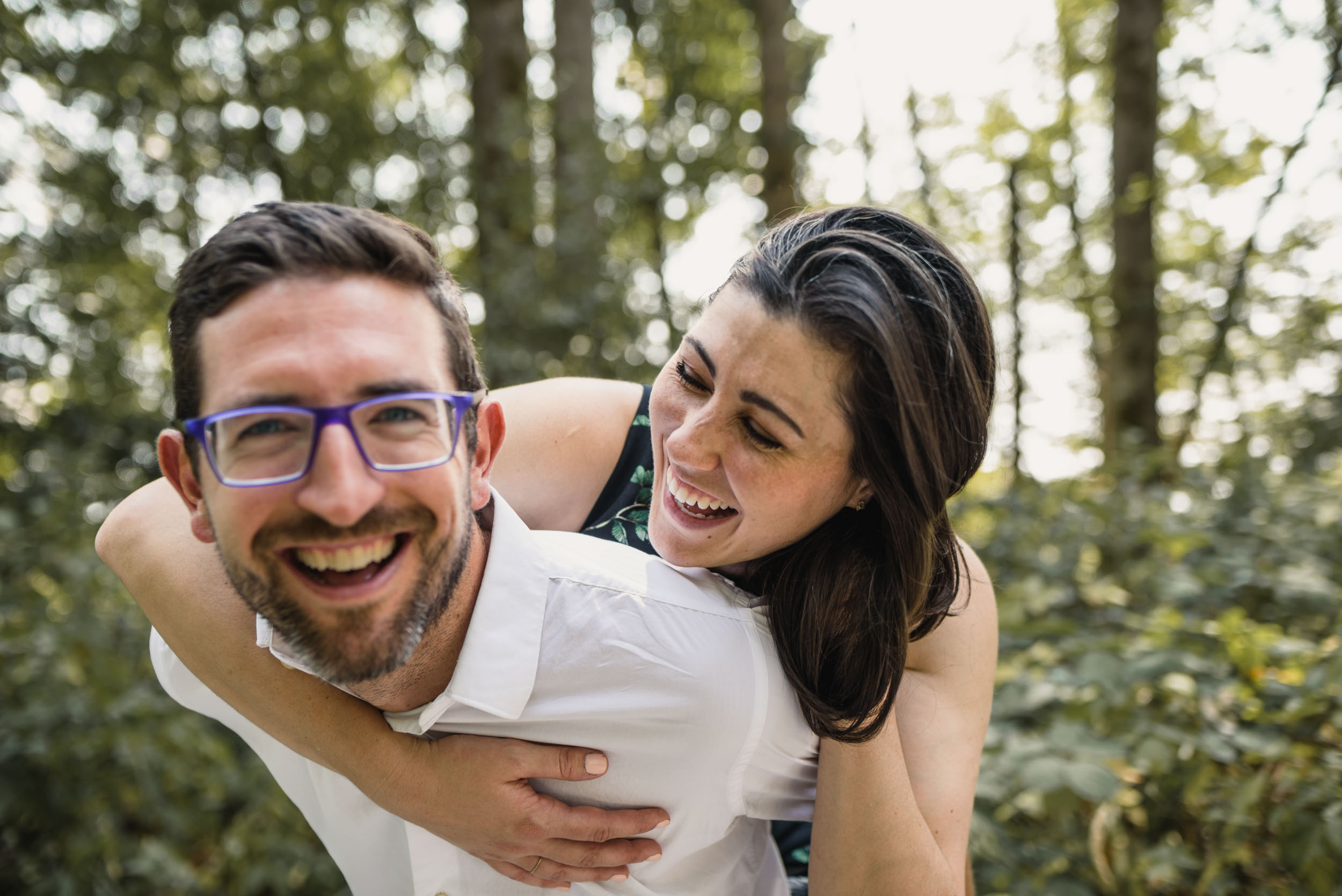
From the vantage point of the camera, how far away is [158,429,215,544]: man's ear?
1.46 m

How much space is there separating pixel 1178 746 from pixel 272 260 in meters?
2.70

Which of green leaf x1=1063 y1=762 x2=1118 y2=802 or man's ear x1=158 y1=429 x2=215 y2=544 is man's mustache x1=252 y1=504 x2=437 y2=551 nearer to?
man's ear x1=158 y1=429 x2=215 y2=544

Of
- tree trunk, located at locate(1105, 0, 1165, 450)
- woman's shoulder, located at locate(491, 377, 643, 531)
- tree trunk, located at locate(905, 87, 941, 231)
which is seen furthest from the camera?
tree trunk, located at locate(905, 87, 941, 231)

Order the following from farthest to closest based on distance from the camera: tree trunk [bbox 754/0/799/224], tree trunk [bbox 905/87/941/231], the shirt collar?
tree trunk [bbox 905/87/941/231] → tree trunk [bbox 754/0/799/224] → the shirt collar

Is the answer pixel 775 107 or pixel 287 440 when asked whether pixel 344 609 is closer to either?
pixel 287 440

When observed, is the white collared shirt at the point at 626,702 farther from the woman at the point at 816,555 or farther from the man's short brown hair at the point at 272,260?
the man's short brown hair at the point at 272,260

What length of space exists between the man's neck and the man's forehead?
409mm

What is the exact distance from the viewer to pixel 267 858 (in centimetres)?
343

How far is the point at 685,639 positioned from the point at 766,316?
2.08ft

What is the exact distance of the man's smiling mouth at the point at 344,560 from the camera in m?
1.33

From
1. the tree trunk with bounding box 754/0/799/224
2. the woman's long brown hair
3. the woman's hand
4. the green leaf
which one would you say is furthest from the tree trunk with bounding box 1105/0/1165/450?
the woman's hand

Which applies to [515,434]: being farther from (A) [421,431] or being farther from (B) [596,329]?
(B) [596,329]

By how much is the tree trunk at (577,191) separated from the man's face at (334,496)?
383cm

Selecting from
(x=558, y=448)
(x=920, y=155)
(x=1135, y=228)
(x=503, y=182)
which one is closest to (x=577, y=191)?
(x=503, y=182)
